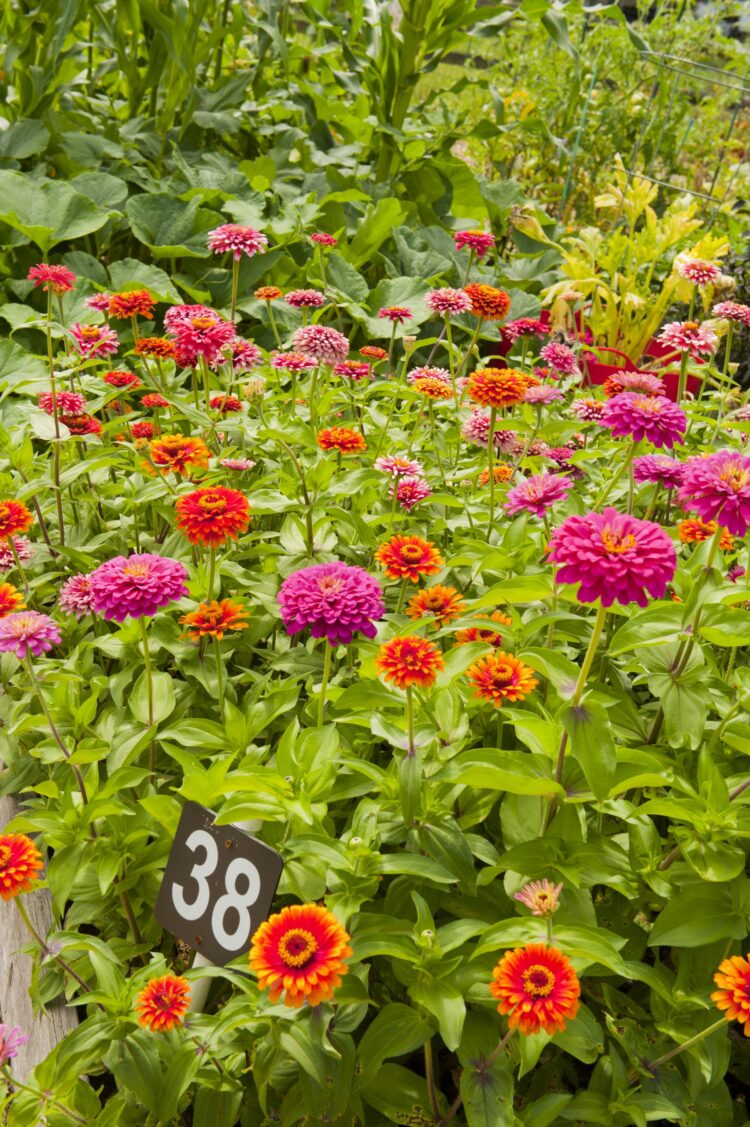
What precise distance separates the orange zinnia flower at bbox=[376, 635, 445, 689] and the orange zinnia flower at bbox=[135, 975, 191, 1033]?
321 mm

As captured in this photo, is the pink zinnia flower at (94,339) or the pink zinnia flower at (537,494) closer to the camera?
the pink zinnia flower at (537,494)

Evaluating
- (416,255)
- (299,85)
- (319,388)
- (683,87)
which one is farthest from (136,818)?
(683,87)

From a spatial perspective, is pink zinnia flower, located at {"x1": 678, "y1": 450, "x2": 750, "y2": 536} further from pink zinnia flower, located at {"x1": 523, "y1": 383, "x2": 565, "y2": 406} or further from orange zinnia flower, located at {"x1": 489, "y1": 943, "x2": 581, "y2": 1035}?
pink zinnia flower, located at {"x1": 523, "y1": 383, "x2": 565, "y2": 406}

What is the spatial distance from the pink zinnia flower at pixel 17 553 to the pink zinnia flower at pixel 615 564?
0.84 metres

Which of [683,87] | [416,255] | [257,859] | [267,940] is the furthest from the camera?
[683,87]

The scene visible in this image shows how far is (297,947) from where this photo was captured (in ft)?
2.12

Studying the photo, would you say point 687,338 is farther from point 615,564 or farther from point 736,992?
point 736,992

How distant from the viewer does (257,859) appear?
2.70 ft

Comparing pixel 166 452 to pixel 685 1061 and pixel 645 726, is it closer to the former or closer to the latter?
pixel 645 726

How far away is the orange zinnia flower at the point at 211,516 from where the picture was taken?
1.00 m

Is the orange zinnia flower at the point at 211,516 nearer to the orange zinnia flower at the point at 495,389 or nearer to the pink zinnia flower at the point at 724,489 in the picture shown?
the orange zinnia flower at the point at 495,389

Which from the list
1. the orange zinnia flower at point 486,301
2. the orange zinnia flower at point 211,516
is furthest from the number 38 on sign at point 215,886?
the orange zinnia flower at point 486,301

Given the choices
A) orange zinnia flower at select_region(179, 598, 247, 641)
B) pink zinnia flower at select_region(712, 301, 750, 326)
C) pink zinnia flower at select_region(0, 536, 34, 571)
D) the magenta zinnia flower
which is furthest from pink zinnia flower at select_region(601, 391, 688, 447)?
pink zinnia flower at select_region(0, 536, 34, 571)

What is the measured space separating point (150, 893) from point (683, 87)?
5.32 metres
